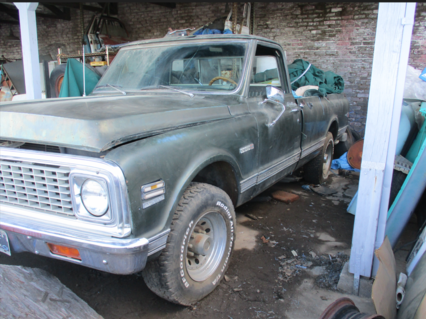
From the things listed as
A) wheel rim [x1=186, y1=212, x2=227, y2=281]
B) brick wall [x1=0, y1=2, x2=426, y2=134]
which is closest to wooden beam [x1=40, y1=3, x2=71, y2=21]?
brick wall [x1=0, y1=2, x2=426, y2=134]

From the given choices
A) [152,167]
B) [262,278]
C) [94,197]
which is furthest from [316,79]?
[94,197]

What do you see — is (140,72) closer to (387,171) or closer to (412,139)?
(387,171)

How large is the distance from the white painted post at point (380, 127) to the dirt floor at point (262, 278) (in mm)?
395

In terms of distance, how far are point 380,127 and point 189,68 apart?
1.71 meters

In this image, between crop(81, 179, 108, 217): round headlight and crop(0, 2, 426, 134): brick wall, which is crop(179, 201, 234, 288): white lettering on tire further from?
crop(0, 2, 426, 134): brick wall

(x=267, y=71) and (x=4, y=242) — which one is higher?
(x=267, y=71)

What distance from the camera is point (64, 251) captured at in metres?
1.70

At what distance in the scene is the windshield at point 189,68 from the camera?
2.90 m

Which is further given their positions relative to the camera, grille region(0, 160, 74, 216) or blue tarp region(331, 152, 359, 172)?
blue tarp region(331, 152, 359, 172)

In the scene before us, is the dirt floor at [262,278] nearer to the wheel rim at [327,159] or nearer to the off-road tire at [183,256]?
the off-road tire at [183,256]

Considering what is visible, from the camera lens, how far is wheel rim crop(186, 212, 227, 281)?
2.21 m

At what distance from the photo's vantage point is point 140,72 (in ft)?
10.1

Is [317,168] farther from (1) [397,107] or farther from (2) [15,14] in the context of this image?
(2) [15,14]

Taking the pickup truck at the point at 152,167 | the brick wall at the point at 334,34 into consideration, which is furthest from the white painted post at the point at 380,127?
the brick wall at the point at 334,34
